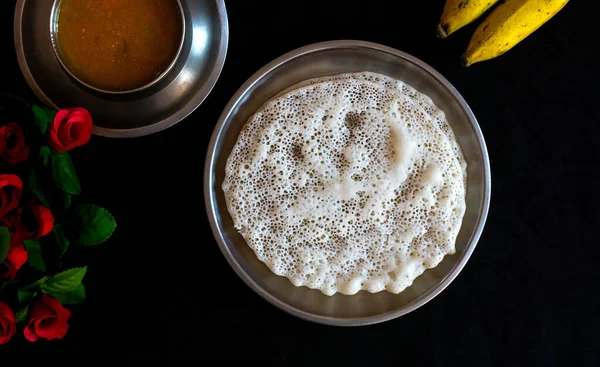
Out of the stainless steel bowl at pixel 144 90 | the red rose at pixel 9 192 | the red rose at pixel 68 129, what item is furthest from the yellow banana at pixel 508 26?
the red rose at pixel 9 192

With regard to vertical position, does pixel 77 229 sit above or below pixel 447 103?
below

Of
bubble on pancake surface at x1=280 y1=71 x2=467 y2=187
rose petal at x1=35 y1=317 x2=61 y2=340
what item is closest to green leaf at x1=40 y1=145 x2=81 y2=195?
rose petal at x1=35 y1=317 x2=61 y2=340

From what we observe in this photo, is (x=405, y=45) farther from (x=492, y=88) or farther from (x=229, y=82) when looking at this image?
(x=229, y=82)

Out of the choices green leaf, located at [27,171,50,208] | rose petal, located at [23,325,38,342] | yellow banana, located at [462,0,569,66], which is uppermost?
yellow banana, located at [462,0,569,66]

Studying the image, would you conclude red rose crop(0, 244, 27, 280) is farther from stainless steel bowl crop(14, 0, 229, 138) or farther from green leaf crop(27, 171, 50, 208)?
stainless steel bowl crop(14, 0, 229, 138)

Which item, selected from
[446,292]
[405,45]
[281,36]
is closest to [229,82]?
[281,36]

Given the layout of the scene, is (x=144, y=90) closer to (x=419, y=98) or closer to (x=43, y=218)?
(x=43, y=218)
